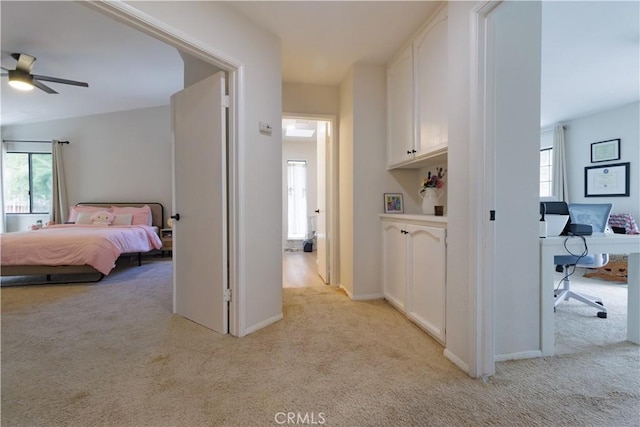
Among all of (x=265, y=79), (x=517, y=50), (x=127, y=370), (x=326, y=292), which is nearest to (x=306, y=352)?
(x=127, y=370)

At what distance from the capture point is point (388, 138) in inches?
116

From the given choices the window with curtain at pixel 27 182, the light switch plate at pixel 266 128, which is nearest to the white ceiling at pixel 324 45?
the light switch plate at pixel 266 128

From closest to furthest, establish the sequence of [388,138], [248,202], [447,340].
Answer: [447,340] < [248,202] < [388,138]

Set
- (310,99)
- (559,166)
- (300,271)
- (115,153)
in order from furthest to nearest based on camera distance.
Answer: (115,153) < (559,166) < (300,271) < (310,99)

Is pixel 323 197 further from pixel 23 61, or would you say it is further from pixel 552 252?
pixel 23 61

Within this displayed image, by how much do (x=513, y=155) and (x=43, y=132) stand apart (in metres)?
7.84

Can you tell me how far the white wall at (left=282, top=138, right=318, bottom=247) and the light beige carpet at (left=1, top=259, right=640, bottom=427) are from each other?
12.8ft

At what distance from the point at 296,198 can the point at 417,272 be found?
14.1 feet

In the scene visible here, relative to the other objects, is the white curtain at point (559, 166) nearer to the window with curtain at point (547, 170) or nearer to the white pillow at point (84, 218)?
the window with curtain at point (547, 170)

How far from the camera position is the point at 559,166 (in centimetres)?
484

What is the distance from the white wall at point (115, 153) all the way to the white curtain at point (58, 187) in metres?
0.10

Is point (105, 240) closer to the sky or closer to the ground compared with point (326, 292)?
closer to the sky

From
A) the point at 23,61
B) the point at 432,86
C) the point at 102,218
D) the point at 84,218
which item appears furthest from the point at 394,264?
the point at 84,218

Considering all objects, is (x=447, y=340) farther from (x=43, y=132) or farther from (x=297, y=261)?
(x=43, y=132)
